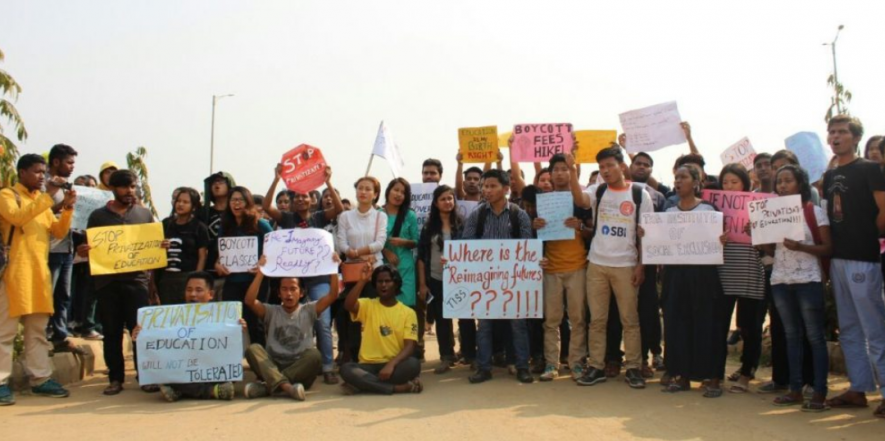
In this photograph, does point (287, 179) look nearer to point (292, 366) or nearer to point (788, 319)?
point (292, 366)

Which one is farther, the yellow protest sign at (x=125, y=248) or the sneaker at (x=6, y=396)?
the yellow protest sign at (x=125, y=248)

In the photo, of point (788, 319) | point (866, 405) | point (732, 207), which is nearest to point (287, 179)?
point (732, 207)

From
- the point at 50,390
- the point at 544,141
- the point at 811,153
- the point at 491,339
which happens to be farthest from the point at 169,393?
the point at 811,153

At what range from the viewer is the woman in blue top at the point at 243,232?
8.17 m

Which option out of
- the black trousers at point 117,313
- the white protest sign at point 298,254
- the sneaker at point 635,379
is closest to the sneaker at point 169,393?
the black trousers at point 117,313

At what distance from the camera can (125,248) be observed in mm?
7801

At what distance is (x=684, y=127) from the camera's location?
9961 millimetres

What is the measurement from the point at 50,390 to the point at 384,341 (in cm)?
332

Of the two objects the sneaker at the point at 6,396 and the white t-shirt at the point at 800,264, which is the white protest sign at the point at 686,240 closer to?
the white t-shirt at the point at 800,264

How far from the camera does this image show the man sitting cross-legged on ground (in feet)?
23.9

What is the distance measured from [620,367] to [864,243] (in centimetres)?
284

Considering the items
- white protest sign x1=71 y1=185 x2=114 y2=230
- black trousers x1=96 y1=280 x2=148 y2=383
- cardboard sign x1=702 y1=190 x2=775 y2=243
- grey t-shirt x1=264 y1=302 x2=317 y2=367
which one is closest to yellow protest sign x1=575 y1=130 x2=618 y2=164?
cardboard sign x1=702 y1=190 x2=775 y2=243

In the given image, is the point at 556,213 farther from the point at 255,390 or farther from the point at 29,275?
the point at 29,275

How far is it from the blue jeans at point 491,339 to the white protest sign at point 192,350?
244 centimetres
